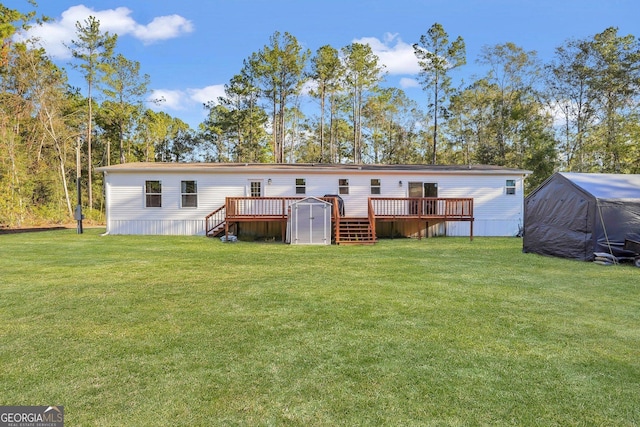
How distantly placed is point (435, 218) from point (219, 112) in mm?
22984

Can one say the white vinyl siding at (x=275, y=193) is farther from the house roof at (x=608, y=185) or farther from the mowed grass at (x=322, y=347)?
the mowed grass at (x=322, y=347)

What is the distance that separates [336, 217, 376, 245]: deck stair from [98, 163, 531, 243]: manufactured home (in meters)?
0.72

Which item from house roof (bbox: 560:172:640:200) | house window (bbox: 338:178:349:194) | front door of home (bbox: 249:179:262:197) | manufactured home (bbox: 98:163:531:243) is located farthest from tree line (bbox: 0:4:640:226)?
house roof (bbox: 560:172:640:200)

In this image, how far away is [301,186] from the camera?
14.4 metres

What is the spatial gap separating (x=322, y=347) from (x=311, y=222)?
336 inches

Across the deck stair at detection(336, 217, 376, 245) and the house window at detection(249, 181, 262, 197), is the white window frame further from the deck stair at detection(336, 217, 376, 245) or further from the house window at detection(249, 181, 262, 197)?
the house window at detection(249, 181, 262, 197)

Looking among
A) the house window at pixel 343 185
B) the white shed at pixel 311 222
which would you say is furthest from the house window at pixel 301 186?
the white shed at pixel 311 222

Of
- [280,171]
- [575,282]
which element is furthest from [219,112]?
[575,282]

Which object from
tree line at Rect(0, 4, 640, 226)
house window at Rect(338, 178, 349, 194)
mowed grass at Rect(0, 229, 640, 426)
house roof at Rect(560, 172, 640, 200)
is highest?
tree line at Rect(0, 4, 640, 226)

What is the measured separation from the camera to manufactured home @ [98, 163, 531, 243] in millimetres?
13547

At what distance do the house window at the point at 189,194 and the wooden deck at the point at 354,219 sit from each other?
0.95 m

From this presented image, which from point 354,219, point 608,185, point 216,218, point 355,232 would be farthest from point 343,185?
point 608,185

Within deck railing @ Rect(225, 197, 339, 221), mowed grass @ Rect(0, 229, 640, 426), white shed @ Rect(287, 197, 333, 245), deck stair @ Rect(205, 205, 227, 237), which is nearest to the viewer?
mowed grass @ Rect(0, 229, 640, 426)

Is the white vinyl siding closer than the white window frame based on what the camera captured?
Yes
